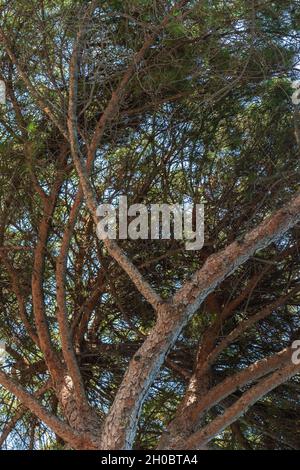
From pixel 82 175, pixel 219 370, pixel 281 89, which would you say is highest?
pixel 281 89

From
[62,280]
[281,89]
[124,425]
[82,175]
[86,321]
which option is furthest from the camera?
[86,321]

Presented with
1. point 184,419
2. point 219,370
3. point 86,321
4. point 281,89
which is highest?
point 281,89

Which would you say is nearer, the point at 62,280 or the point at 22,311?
the point at 62,280

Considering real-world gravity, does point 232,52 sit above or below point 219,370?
above

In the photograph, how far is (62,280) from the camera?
12.2 feet

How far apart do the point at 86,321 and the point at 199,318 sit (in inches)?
28.0

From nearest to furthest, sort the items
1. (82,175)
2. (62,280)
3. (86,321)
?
(82,175) < (62,280) < (86,321)

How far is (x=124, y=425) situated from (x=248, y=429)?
1.76m

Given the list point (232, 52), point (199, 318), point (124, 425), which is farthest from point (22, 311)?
point (232, 52)

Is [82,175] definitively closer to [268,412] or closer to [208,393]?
[208,393]
